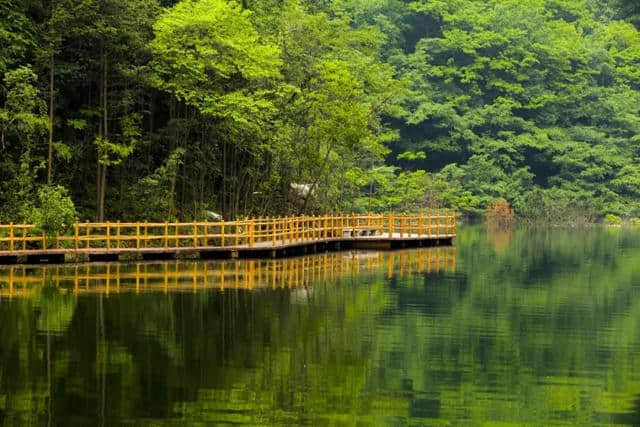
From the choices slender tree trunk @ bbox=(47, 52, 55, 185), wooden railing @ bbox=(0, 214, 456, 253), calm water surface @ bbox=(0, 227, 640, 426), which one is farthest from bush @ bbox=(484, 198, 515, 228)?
calm water surface @ bbox=(0, 227, 640, 426)

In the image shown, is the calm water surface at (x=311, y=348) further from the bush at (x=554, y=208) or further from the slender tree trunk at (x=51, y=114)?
the bush at (x=554, y=208)

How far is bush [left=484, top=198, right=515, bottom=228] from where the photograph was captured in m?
85.1

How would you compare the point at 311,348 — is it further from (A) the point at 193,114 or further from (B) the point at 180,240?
(A) the point at 193,114

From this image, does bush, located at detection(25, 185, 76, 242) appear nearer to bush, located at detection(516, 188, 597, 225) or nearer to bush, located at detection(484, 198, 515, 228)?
bush, located at detection(484, 198, 515, 228)

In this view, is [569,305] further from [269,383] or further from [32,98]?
[32,98]

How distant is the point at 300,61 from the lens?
5484 centimetres

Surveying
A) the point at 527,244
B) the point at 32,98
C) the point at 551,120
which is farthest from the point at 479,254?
the point at 551,120

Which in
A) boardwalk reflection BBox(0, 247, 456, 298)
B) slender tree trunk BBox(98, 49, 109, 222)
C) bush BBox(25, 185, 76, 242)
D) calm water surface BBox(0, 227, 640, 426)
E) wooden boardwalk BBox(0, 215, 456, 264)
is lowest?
calm water surface BBox(0, 227, 640, 426)

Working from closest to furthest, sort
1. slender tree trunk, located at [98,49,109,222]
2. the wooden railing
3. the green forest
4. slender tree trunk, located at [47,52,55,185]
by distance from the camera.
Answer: the wooden railing, slender tree trunk, located at [47,52,55,185], the green forest, slender tree trunk, located at [98,49,109,222]

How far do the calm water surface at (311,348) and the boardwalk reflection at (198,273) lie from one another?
106 mm

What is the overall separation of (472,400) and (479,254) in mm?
33200

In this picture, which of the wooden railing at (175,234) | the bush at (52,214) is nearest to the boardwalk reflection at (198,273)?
the wooden railing at (175,234)

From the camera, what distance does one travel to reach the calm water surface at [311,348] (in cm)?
1698

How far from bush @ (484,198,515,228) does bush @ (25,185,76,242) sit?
162 ft
